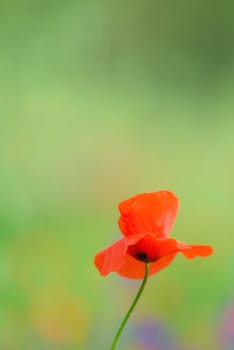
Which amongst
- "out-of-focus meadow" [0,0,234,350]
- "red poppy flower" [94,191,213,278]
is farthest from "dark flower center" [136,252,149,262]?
"out-of-focus meadow" [0,0,234,350]

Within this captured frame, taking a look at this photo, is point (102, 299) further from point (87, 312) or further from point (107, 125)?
point (107, 125)

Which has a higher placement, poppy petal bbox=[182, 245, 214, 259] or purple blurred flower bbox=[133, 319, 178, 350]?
poppy petal bbox=[182, 245, 214, 259]

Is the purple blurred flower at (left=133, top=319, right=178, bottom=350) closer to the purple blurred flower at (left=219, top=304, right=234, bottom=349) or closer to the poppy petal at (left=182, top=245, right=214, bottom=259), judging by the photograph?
the purple blurred flower at (left=219, top=304, right=234, bottom=349)

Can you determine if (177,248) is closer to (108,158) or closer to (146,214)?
(146,214)

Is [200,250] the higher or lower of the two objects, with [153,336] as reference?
higher

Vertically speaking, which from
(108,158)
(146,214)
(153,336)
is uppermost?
(146,214)

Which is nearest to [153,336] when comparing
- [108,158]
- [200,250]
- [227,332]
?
[227,332]

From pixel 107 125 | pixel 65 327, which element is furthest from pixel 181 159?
pixel 65 327
